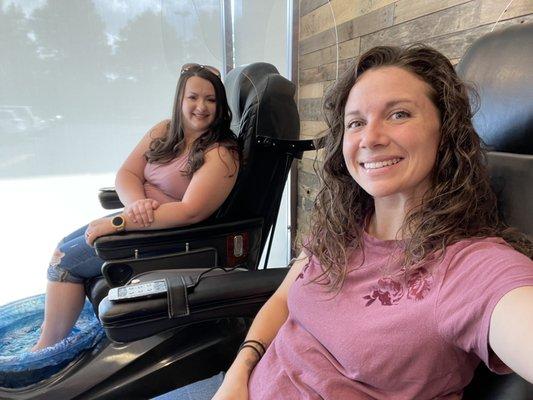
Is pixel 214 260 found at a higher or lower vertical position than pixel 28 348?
higher

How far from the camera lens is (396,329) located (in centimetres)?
56

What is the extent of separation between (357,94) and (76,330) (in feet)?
4.57

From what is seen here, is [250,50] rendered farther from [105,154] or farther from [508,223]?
[508,223]

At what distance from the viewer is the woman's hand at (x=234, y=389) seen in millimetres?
747

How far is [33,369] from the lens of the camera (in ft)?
3.33

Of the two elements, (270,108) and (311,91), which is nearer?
(270,108)

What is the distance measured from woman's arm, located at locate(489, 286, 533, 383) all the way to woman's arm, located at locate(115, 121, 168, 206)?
1.33 meters

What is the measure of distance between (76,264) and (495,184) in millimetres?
1370

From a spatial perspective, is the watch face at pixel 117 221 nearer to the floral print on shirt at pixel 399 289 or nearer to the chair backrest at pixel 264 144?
the chair backrest at pixel 264 144

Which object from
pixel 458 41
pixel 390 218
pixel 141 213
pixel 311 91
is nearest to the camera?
pixel 390 218

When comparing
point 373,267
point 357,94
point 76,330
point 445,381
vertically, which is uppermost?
point 357,94

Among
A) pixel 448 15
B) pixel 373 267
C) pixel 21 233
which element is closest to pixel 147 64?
pixel 21 233

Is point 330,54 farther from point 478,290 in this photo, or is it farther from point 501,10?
point 478,290

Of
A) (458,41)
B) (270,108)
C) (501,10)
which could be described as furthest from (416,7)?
(270,108)
